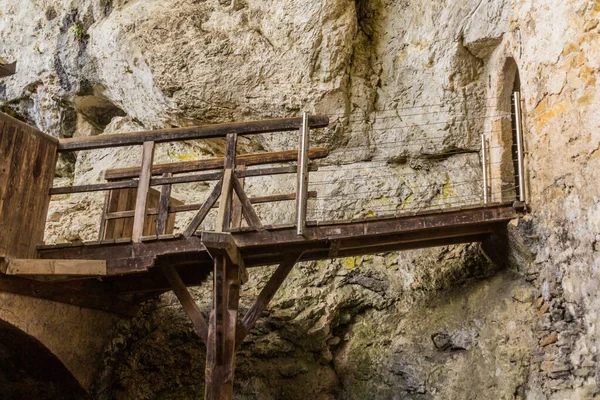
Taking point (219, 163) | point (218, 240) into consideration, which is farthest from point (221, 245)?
point (219, 163)

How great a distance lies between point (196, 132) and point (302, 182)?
1506 mm

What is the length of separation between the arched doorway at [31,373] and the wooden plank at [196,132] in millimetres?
2313

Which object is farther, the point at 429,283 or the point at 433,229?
the point at 429,283

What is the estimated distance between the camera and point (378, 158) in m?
10.2

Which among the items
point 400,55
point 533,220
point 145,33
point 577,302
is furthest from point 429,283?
point 145,33

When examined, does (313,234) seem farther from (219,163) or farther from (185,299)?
(219,163)

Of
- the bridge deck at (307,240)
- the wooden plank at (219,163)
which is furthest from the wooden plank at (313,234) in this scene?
the wooden plank at (219,163)

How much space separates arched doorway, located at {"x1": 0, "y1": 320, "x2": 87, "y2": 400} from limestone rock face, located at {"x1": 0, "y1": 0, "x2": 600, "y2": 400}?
18.1 inches

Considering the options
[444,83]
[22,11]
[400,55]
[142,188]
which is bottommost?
[142,188]

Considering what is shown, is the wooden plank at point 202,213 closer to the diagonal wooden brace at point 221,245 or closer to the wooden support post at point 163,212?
the diagonal wooden brace at point 221,245

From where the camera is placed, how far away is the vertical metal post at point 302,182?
661 centimetres

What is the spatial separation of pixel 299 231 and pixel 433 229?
163 cm

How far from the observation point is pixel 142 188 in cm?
729

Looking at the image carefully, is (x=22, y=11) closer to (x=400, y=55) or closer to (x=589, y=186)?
(x=400, y=55)
